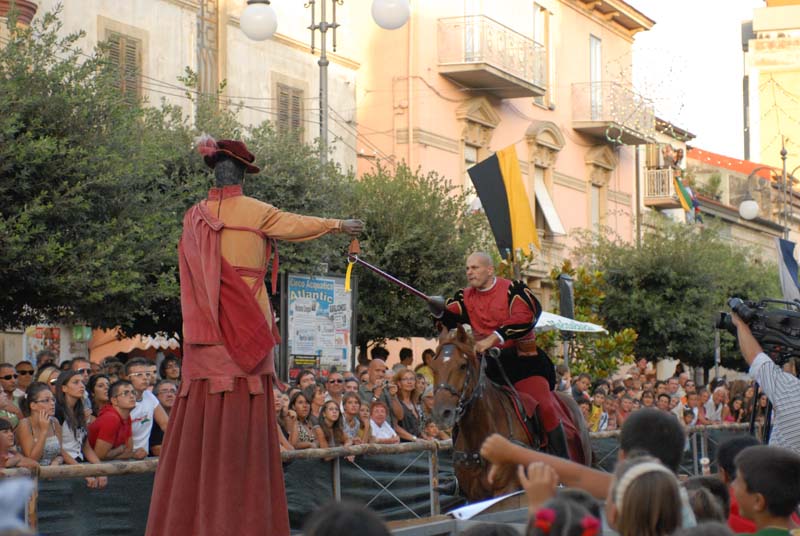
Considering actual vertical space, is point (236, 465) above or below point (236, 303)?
below

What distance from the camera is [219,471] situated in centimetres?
747

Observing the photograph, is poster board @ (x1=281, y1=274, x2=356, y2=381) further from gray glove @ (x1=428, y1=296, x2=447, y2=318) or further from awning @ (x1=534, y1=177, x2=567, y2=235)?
awning @ (x1=534, y1=177, x2=567, y2=235)

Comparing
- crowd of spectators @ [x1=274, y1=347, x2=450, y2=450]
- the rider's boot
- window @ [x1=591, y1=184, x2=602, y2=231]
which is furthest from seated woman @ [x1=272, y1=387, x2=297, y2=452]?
window @ [x1=591, y1=184, x2=602, y2=231]

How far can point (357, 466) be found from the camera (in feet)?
40.1

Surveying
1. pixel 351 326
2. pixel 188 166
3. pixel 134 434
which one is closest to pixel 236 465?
pixel 134 434

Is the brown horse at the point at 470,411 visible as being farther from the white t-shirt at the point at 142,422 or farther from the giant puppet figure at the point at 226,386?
the white t-shirt at the point at 142,422

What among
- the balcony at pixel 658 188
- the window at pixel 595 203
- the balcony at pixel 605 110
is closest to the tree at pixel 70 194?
the balcony at pixel 605 110

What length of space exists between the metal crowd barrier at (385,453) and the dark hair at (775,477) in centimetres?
452

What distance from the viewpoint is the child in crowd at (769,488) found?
5.60m

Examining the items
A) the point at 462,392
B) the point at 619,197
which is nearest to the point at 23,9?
the point at 462,392

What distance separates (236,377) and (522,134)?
99.7 ft

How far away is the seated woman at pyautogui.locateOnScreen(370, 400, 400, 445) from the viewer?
1452 centimetres

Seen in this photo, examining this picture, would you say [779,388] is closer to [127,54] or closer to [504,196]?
[504,196]

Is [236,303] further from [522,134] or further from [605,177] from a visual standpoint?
[605,177]
